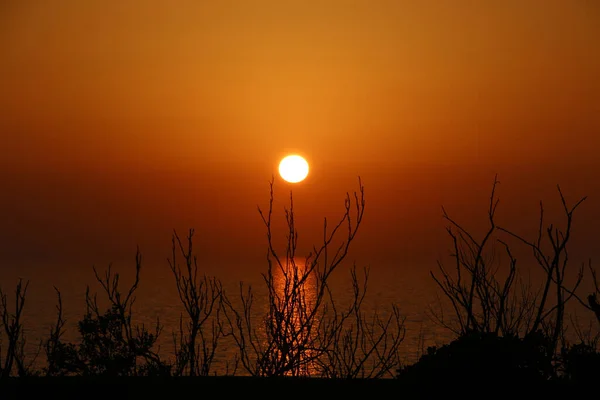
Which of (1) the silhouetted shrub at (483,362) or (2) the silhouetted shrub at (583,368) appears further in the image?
(2) the silhouetted shrub at (583,368)

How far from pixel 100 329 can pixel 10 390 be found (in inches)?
504

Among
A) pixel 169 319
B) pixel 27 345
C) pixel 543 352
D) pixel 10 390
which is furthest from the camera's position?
pixel 169 319

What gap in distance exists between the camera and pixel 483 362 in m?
5.84

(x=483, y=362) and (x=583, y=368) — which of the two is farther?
(x=583, y=368)

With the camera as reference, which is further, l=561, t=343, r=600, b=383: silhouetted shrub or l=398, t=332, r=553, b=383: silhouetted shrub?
l=561, t=343, r=600, b=383: silhouetted shrub

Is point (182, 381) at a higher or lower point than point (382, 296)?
lower

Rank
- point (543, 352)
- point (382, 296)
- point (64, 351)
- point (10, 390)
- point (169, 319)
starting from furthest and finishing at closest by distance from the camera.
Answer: point (382, 296) → point (169, 319) → point (64, 351) → point (543, 352) → point (10, 390)

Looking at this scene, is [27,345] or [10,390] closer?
[10,390]

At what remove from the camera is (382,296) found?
163 m

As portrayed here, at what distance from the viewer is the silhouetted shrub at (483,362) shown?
19.1 ft

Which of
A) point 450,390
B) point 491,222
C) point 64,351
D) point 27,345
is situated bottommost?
point 450,390

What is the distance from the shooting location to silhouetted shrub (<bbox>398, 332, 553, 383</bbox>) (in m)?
5.81

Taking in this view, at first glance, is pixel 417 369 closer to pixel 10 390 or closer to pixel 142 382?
pixel 142 382

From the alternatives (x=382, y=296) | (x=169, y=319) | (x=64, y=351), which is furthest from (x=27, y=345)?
(x=382, y=296)
